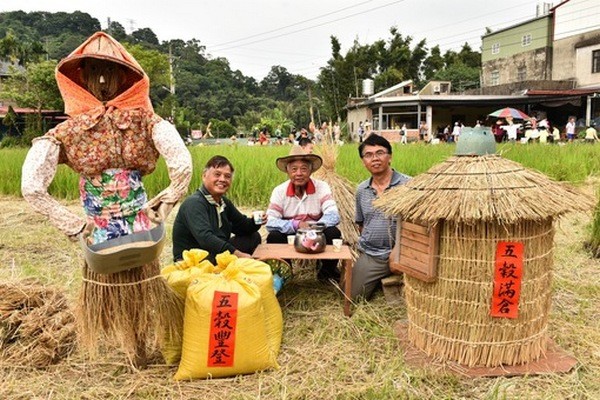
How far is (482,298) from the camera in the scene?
231 cm

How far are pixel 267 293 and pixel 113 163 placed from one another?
40.8 inches

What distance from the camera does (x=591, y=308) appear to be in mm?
3127

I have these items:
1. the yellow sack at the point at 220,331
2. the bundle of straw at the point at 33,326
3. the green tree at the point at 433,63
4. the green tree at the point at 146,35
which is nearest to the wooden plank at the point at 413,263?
the yellow sack at the point at 220,331

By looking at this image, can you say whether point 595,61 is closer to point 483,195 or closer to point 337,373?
point 483,195

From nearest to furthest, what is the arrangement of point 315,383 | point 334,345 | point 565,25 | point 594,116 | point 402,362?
point 315,383 < point 402,362 < point 334,345 < point 594,116 < point 565,25

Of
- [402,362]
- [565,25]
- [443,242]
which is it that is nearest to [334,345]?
[402,362]

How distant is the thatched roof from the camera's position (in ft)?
7.06

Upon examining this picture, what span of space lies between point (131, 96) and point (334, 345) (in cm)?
168

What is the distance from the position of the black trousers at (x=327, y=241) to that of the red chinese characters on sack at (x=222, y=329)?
1.32m

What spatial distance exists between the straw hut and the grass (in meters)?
0.18

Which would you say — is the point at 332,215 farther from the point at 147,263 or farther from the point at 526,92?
the point at 526,92

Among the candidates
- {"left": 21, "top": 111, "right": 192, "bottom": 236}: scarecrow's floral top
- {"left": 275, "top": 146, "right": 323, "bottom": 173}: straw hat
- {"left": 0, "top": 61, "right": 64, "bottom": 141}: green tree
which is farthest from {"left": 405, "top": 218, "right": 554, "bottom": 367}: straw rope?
{"left": 0, "top": 61, "right": 64, "bottom": 141}: green tree

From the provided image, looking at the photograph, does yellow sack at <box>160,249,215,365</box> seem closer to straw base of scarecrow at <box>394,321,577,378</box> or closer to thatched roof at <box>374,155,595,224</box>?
thatched roof at <box>374,155,595,224</box>

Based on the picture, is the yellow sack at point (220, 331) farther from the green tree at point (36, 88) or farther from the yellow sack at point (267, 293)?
the green tree at point (36, 88)
